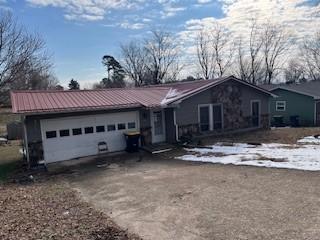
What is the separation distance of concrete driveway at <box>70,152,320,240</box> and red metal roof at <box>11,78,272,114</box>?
3.77m

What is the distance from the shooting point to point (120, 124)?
1595cm

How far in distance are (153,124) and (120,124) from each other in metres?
2.04

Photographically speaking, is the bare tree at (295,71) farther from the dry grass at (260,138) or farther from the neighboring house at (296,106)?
the dry grass at (260,138)

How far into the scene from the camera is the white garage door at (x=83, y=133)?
551 inches

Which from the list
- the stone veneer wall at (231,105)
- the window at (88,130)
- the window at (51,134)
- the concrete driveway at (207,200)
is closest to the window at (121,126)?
the window at (88,130)

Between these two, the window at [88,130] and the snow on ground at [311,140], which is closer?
the window at [88,130]

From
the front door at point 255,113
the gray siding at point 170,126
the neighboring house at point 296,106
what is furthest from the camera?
the neighboring house at point 296,106

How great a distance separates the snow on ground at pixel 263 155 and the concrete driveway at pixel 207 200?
865 millimetres

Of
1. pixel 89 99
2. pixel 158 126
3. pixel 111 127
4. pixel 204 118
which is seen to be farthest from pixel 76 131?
pixel 204 118

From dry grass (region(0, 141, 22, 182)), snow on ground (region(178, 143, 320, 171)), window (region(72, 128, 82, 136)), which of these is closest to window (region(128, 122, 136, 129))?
window (region(72, 128, 82, 136))

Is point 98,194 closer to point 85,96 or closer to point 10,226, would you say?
point 10,226

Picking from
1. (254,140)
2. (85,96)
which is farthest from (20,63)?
(254,140)

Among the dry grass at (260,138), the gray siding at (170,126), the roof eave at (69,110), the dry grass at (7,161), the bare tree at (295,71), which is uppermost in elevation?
the bare tree at (295,71)

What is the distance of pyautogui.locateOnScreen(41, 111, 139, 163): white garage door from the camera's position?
14.0 m
